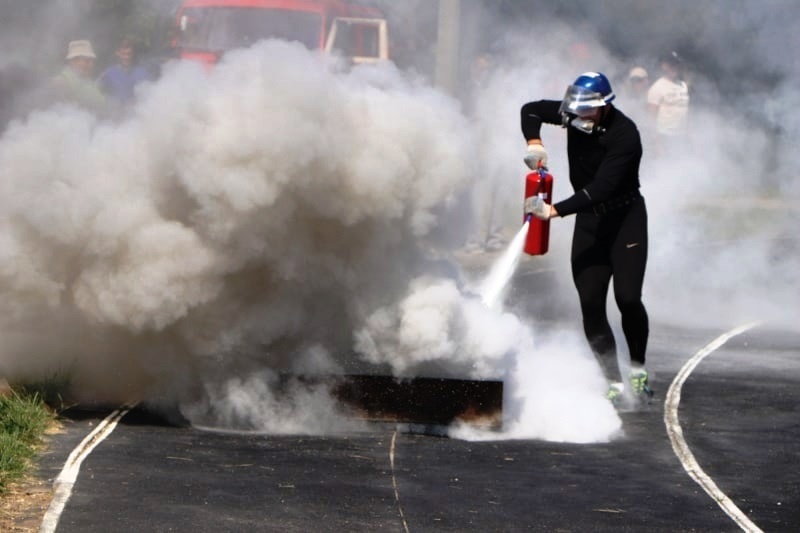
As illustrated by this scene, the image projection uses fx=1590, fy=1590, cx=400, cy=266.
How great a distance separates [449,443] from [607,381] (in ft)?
5.27

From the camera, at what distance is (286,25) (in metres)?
20.5

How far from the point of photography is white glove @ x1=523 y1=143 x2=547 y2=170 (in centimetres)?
967

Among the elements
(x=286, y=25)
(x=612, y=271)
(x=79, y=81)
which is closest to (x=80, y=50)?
(x=79, y=81)

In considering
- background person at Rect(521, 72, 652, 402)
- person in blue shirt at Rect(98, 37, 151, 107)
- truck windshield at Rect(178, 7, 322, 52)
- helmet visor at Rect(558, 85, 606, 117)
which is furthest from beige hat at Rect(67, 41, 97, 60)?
helmet visor at Rect(558, 85, 606, 117)

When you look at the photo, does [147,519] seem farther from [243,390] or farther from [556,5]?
[556,5]

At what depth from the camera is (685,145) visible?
683 inches

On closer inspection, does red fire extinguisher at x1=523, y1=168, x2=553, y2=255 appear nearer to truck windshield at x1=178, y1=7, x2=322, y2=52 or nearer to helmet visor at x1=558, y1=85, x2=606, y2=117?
helmet visor at x1=558, y1=85, x2=606, y2=117

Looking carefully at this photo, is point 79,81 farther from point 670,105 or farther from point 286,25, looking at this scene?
point 286,25

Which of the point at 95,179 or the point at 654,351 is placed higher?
the point at 95,179

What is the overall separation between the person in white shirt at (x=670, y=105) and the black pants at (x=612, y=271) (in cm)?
745

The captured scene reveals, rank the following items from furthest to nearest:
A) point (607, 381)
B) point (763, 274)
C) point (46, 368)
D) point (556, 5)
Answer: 1. point (556, 5)
2. point (763, 274)
3. point (607, 381)
4. point (46, 368)

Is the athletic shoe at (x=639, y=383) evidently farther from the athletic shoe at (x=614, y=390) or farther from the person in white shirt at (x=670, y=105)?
the person in white shirt at (x=670, y=105)

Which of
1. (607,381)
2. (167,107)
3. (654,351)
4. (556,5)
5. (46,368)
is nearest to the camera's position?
(167,107)

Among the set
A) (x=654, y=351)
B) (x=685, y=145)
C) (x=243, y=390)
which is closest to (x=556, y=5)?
(x=685, y=145)
